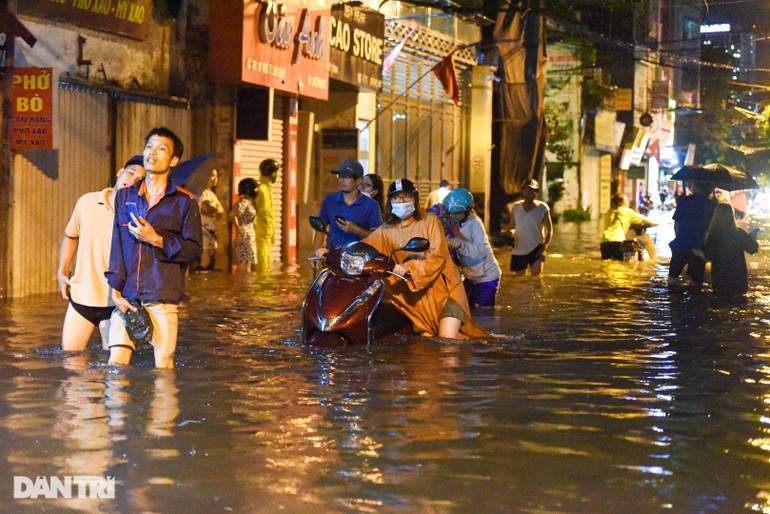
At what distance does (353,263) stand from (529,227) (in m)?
8.66

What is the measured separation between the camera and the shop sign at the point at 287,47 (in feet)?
62.7

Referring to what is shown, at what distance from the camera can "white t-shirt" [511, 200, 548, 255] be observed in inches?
703

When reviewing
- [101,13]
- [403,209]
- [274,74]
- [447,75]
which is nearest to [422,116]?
[447,75]

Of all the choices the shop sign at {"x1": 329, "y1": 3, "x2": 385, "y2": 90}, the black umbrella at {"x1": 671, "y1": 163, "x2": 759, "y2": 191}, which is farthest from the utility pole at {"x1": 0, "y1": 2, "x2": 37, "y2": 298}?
the black umbrella at {"x1": 671, "y1": 163, "x2": 759, "y2": 191}

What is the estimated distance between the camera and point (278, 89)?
20.4 meters

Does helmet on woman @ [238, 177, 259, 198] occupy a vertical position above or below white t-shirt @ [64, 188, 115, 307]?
above

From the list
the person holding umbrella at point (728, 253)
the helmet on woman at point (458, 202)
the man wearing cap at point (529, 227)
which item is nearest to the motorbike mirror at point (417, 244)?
the helmet on woman at point (458, 202)

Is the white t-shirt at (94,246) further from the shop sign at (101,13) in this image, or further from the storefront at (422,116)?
the storefront at (422,116)

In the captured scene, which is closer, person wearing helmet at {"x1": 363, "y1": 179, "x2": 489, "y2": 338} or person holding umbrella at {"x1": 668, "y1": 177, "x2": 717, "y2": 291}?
person wearing helmet at {"x1": 363, "y1": 179, "x2": 489, "y2": 338}

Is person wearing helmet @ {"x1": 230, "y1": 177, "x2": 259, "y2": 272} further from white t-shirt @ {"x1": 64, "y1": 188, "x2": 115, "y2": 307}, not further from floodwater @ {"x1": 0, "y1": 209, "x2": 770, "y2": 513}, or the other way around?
white t-shirt @ {"x1": 64, "y1": 188, "x2": 115, "y2": 307}

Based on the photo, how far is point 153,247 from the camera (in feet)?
25.1

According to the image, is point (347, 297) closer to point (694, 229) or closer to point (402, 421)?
point (402, 421)

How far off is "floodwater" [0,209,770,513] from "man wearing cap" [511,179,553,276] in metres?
5.33

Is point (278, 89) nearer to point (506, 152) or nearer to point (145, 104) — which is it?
point (145, 104)
